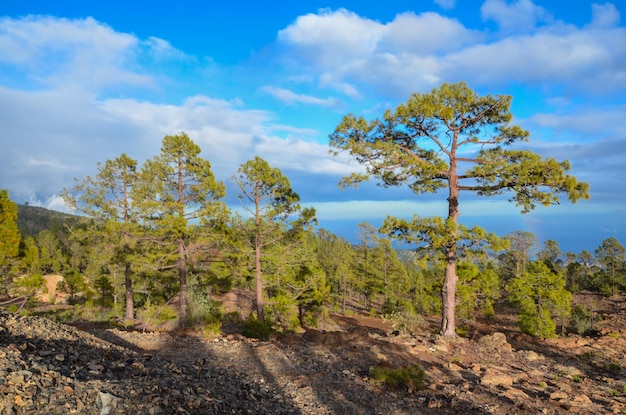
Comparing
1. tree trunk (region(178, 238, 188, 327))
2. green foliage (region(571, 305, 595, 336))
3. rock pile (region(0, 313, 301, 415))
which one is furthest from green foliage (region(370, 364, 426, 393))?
green foliage (region(571, 305, 595, 336))

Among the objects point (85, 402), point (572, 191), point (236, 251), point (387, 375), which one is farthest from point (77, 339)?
point (572, 191)

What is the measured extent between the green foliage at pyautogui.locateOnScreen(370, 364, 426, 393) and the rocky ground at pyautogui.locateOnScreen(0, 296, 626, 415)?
0.72 feet

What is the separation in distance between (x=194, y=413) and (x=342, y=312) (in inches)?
1781

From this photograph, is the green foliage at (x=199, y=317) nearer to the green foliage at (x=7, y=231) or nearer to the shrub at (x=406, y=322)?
the shrub at (x=406, y=322)

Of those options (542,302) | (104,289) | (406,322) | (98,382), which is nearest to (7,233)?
(98,382)

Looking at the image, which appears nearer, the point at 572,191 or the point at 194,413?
the point at 194,413

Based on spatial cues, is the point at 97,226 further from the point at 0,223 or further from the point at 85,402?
the point at 85,402

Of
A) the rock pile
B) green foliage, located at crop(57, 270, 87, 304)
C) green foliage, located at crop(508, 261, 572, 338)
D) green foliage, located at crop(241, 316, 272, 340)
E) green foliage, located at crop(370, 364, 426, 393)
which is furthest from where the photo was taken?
green foliage, located at crop(57, 270, 87, 304)

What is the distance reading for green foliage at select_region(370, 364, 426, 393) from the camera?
30.1 ft

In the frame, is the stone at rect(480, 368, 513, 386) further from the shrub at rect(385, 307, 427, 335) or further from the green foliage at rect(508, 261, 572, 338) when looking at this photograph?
the green foliage at rect(508, 261, 572, 338)

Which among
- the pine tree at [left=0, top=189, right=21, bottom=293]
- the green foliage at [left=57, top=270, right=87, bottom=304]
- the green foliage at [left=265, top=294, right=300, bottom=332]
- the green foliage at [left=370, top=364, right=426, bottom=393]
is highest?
the pine tree at [left=0, top=189, right=21, bottom=293]

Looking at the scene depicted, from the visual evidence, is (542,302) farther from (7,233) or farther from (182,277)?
(7,233)

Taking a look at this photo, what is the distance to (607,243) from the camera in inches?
1809

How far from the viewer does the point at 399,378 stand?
9.41 meters
